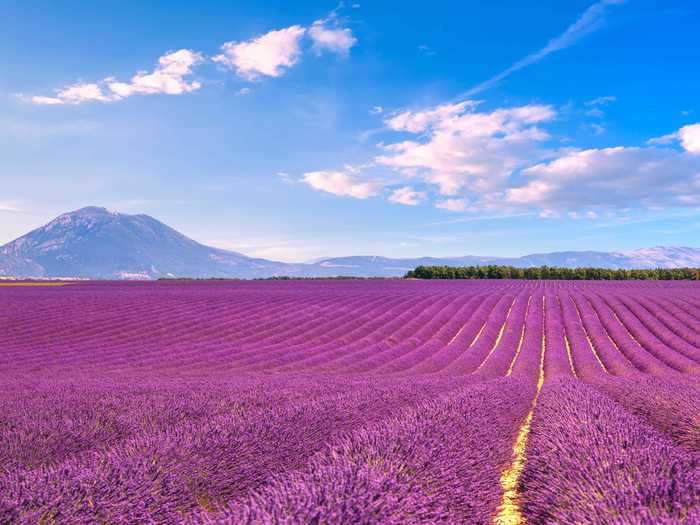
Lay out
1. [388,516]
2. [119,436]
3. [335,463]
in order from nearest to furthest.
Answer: [388,516], [335,463], [119,436]

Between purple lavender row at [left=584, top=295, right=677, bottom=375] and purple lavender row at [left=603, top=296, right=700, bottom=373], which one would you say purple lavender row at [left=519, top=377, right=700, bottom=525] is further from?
purple lavender row at [left=603, top=296, right=700, bottom=373]

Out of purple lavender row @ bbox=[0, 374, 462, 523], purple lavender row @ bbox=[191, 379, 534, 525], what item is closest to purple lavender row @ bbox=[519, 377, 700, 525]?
purple lavender row @ bbox=[191, 379, 534, 525]

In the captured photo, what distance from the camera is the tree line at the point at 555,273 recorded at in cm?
5688

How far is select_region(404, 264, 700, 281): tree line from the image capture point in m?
56.9

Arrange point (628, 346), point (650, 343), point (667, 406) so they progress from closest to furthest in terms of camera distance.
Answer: point (667, 406) < point (628, 346) < point (650, 343)

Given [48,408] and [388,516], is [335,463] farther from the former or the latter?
[48,408]

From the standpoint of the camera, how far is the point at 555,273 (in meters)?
60.1

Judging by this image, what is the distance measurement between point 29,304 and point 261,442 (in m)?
24.1

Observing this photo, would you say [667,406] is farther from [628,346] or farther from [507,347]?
[628,346]

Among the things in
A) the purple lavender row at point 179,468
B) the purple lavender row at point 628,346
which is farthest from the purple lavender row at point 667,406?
the purple lavender row at point 628,346

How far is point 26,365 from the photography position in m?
12.5

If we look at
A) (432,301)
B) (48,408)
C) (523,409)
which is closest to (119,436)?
(48,408)

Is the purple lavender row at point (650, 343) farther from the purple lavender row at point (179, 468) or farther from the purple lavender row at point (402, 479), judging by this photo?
the purple lavender row at point (179, 468)

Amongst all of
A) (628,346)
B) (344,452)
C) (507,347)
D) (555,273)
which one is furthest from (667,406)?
(555,273)
